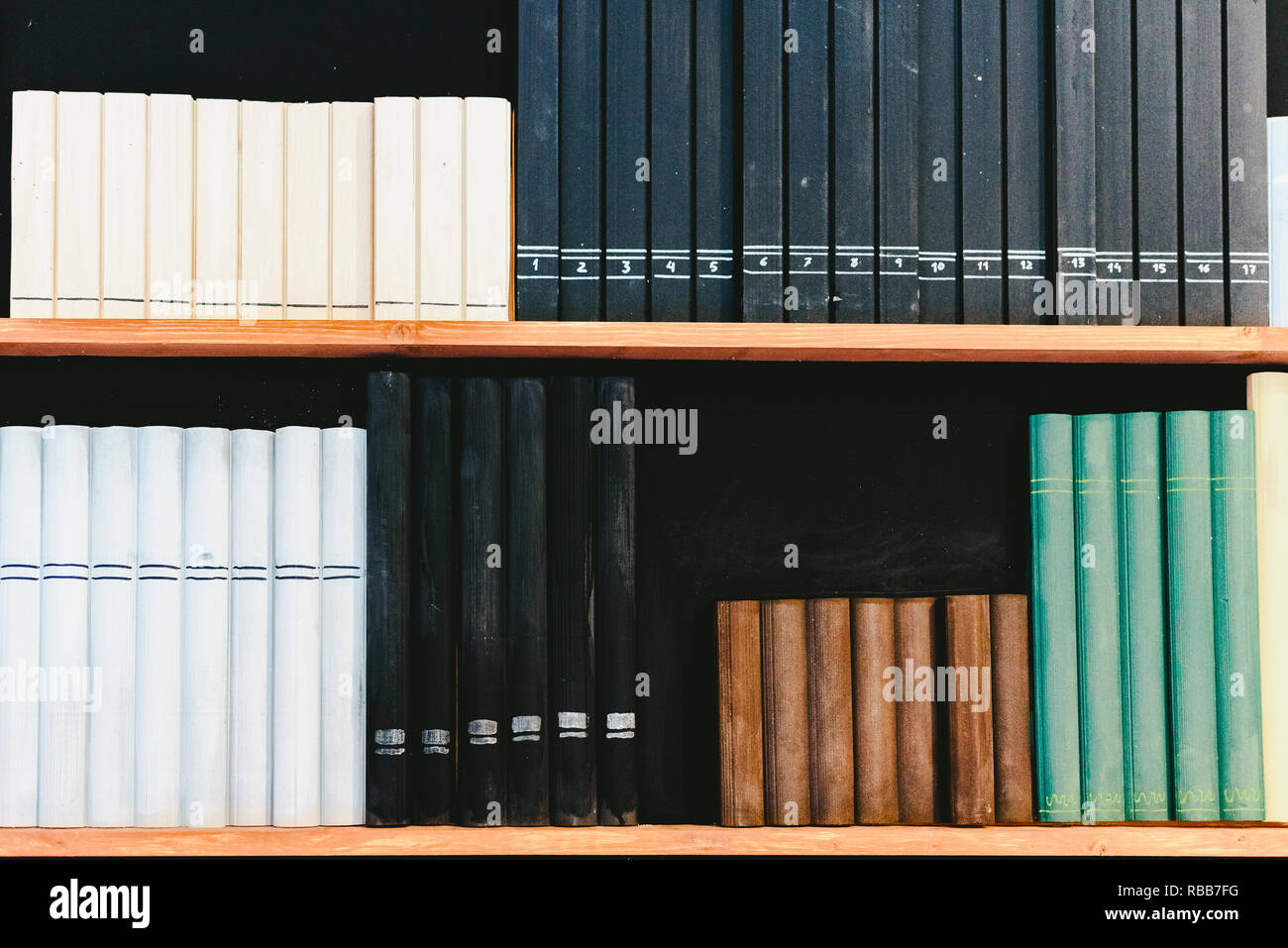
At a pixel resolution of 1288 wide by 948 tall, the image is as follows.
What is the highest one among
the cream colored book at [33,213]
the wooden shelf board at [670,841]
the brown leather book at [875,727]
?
the cream colored book at [33,213]

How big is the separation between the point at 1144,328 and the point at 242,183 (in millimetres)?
893

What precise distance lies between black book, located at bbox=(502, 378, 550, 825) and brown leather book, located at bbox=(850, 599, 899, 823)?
306 mm

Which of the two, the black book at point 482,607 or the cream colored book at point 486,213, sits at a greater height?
the cream colored book at point 486,213

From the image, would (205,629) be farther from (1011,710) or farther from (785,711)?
(1011,710)

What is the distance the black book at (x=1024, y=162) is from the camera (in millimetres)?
1249

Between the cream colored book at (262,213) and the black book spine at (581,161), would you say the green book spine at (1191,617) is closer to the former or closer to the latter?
the black book spine at (581,161)

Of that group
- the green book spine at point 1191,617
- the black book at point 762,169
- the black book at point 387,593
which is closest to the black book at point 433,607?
the black book at point 387,593

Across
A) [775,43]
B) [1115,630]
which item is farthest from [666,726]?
[775,43]

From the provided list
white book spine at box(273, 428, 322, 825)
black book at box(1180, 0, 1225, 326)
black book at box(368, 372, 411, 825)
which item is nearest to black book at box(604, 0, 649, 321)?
black book at box(368, 372, 411, 825)

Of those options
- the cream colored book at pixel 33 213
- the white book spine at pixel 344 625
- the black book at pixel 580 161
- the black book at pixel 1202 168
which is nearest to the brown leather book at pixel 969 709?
the black book at pixel 1202 168

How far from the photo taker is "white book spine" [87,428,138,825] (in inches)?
46.4

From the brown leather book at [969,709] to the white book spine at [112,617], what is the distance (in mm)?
788

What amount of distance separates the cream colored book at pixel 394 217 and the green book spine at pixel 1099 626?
69 centimetres

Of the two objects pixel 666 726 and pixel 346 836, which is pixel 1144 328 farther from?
pixel 346 836
